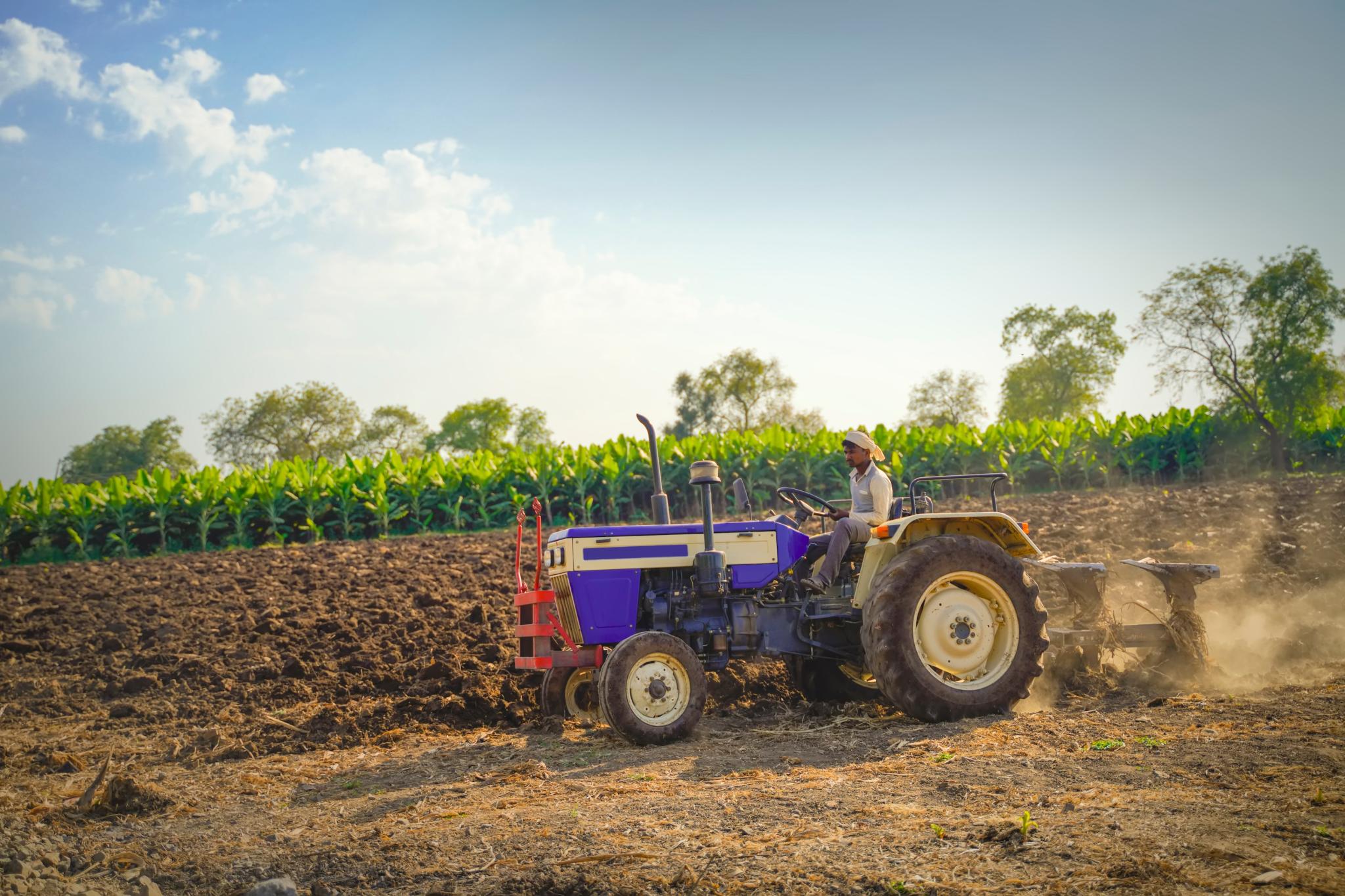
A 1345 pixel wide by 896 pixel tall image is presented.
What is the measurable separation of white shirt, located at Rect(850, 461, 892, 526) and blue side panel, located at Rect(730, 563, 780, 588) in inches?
26.9

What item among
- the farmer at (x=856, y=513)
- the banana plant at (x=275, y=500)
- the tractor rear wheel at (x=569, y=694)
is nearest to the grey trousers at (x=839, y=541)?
the farmer at (x=856, y=513)

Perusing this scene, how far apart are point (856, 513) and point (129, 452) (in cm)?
6237

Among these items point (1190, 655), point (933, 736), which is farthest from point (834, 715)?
point (1190, 655)

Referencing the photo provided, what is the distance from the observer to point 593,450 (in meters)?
17.4

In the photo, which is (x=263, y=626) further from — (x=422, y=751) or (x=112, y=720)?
(x=422, y=751)

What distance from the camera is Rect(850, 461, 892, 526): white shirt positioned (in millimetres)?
6531

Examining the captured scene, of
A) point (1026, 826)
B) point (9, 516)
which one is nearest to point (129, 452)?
point (9, 516)

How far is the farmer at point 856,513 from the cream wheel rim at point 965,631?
0.61 m

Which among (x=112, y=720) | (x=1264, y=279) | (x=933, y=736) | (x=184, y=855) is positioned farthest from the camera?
(x=1264, y=279)

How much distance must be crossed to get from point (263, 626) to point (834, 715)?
6328mm

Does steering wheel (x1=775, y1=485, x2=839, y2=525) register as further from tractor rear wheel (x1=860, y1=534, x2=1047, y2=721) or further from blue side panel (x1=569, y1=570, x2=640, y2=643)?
blue side panel (x1=569, y1=570, x2=640, y2=643)

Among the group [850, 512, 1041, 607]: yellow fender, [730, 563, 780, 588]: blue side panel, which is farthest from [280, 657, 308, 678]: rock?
[850, 512, 1041, 607]: yellow fender

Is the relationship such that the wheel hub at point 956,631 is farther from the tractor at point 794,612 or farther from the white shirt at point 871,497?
the white shirt at point 871,497

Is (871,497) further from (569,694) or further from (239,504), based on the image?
(239,504)
